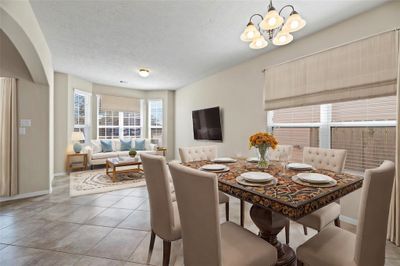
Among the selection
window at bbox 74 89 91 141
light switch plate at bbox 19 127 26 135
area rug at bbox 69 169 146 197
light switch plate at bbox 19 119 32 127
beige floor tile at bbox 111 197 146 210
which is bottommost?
beige floor tile at bbox 111 197 146 210

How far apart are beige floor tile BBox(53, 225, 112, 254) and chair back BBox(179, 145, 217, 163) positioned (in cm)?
126

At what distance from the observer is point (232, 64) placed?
4.09m

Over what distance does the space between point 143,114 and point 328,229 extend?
6.62 metres

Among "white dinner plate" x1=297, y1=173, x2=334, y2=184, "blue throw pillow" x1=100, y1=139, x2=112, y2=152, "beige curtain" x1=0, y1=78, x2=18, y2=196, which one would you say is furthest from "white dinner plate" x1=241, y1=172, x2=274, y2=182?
"blue throw pillow" x1=100, y1=139, x2=112, y2=152

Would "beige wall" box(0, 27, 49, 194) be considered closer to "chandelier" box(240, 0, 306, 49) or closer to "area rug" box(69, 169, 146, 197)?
"area rug" box(69, 169, 146, 197)

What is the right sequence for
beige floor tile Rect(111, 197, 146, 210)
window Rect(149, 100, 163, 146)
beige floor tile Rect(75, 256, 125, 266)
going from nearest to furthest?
beige floor tile Rect(75, 256, 125, 266) < beige floor tile Rect(111, 197, 146, 210) < window Rect(149, 100, 163, 146)

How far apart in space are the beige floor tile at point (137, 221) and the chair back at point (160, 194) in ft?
3.13

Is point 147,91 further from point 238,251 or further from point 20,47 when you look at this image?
point 238,251

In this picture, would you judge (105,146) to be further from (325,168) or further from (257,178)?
(325,168)

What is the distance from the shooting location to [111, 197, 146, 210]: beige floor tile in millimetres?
2947

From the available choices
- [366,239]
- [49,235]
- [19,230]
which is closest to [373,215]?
[366,239]

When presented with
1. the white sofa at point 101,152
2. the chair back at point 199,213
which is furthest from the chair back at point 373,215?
the white sofa at point 101,152

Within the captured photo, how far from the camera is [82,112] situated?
576cm

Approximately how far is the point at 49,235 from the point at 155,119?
17.3 feet
